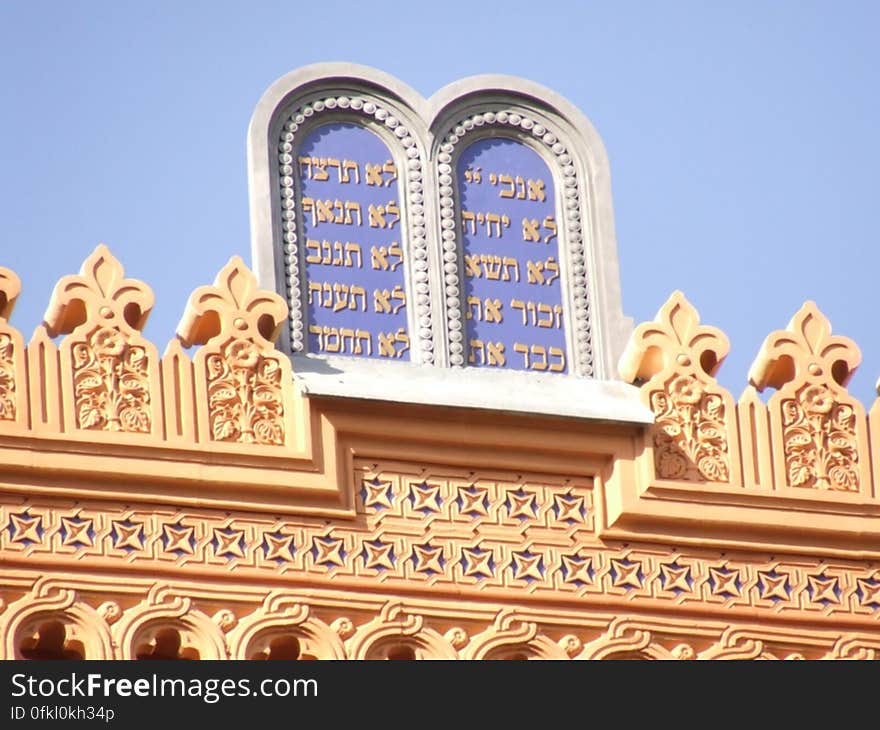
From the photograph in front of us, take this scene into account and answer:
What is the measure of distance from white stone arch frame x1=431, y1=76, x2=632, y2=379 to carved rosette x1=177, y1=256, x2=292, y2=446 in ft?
2.58

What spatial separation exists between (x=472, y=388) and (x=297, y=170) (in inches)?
45.0

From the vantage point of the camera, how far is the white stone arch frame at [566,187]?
62.8ft

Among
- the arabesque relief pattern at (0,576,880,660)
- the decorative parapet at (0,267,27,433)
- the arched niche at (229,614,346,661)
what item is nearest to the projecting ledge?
the arabesque relief pattern at (0,576,880,660)

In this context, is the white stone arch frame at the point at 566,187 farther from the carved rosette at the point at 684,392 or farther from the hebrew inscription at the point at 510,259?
the carved rosette at the point at 684,392

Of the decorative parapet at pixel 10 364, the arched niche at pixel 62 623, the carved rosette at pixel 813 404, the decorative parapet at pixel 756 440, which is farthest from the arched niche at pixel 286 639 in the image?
the carved rosette at pixel 813 404

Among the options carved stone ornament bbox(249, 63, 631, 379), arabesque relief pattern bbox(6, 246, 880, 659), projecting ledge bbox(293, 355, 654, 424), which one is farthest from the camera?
carved stone ornament bbox(249, 63, 631, 379)

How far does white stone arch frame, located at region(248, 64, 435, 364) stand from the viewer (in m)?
18.9

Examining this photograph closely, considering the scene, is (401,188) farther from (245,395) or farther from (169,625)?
(169,625)

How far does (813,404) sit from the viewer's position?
62.8ft

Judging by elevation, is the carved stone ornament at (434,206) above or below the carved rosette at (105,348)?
above

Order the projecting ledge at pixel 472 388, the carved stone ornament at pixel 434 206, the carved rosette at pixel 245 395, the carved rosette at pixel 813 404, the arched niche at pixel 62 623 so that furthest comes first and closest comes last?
the carved rosette at pixel 813 404, the carved stone ornament at pixel 434 206, the projecting ledge at pixel 472 388, the carved rosette at pixel 245 395, the arched niche at pixel 62 623

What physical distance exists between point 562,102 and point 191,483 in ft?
7.96

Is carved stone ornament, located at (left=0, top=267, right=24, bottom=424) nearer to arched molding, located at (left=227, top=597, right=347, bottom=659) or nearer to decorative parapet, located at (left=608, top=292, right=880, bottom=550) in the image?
arched molding, located at (left=227, top=597, right=347, bottom=659)

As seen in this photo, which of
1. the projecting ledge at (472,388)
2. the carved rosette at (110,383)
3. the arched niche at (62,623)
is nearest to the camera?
the arched niche at (62,623)
